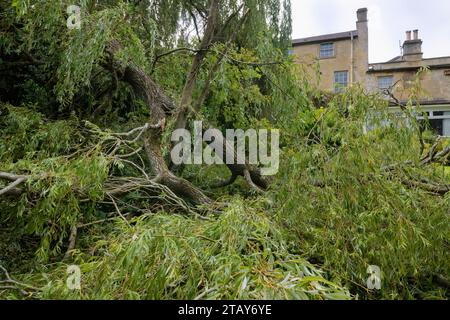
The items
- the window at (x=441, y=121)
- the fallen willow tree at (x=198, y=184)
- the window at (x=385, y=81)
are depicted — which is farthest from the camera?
the window at (x=385, y=81)

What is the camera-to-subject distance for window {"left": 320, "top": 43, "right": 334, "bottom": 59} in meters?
16.7

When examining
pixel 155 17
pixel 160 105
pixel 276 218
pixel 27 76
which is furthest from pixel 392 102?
pixel 27 76

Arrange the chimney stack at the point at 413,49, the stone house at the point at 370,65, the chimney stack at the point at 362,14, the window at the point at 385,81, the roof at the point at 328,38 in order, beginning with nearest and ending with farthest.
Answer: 1. the stone house at the point at 370,65
2. the window at the point at 385,81
3. the chimney stack at the point at 413,49
4. the chimney stack at the point at 362,14
5. the roof at the point at 328,38

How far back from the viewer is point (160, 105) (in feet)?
15.2

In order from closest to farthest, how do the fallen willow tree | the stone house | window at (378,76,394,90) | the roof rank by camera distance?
1. the fallen willow tree
2. the stone house
3. window at (378,76,394,90)
4. the roof

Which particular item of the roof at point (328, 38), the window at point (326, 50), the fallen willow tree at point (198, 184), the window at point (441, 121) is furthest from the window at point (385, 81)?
the fallen willow tree at point (198, 184)

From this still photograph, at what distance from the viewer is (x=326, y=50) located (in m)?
16.8

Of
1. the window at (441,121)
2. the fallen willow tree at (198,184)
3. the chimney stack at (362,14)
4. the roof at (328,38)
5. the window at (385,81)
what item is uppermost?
the chimney stack at (362,14)

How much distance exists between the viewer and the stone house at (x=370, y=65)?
534 inches

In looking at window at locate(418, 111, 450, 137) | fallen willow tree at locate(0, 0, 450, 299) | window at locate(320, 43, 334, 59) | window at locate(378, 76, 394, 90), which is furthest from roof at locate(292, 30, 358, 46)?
fallen willow tree at locate(0, 0, 450, 299)

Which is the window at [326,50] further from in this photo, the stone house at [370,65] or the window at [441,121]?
the window at [441,121]

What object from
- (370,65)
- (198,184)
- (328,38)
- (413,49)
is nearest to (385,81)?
(370,65)

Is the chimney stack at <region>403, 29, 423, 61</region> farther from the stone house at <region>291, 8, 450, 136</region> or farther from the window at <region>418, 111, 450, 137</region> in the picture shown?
the window at <region>418, 111, 450, 137</region>

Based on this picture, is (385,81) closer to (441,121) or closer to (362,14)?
(441,121)
